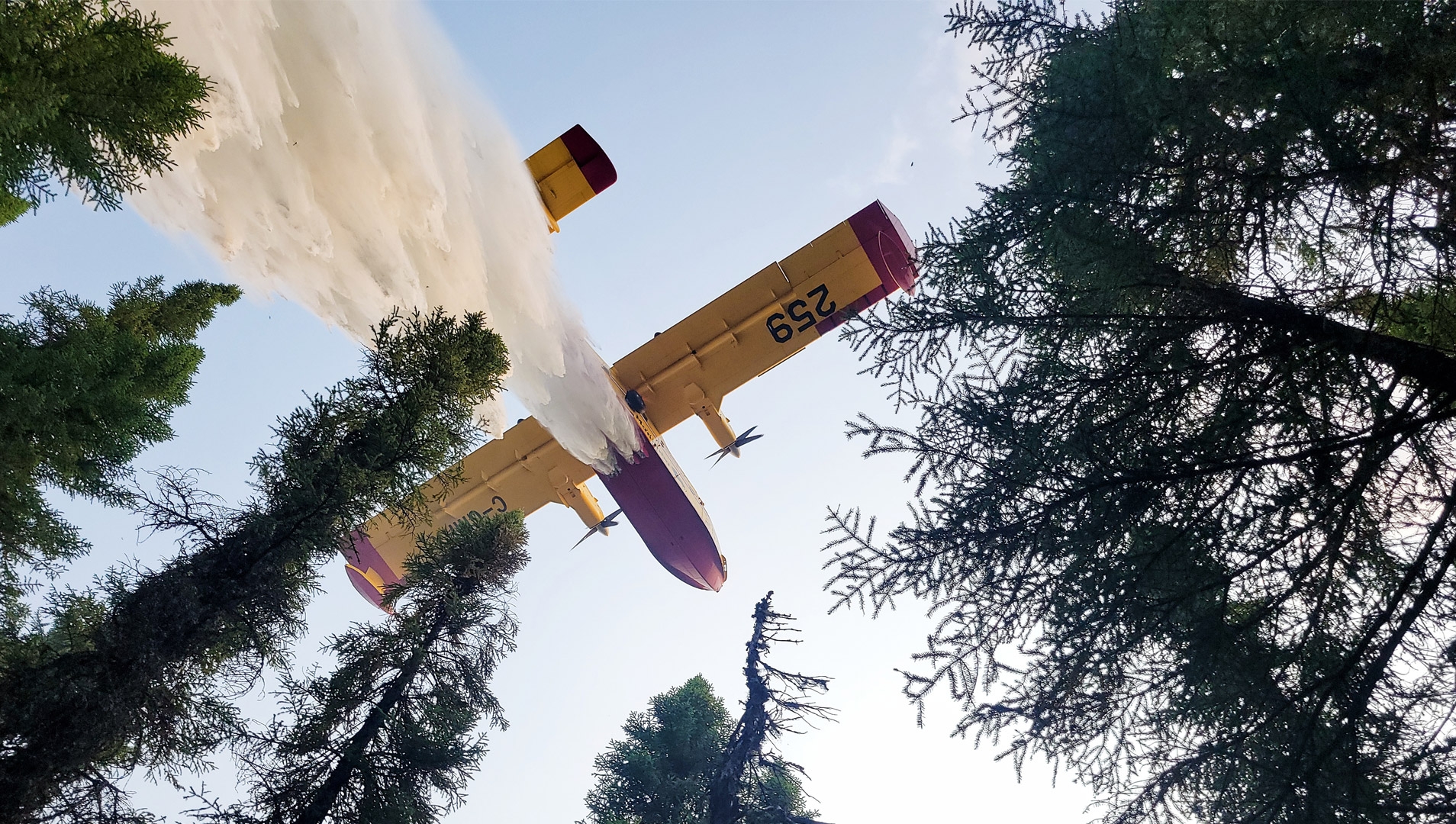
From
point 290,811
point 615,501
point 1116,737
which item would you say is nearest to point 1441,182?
point 1116,737

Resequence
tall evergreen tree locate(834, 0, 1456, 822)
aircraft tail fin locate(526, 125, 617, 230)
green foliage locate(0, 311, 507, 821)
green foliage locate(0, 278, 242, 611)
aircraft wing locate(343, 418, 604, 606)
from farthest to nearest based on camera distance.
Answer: aircraft wing locate(343, 418, 604, 606) < aircraft tail fin locate(526, 125, 617, 230) < green foliage locate(0, 278, 242, 611) < green foliage locate(0, 311, 507, 821) < tall evergreen tree locate(834, 0, 1456, 822)

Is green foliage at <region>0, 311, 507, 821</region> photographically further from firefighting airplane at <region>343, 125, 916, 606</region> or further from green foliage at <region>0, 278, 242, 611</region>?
firefighting airplane at <region>343, 125, 916, 606</region>

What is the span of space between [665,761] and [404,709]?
20.2 ft

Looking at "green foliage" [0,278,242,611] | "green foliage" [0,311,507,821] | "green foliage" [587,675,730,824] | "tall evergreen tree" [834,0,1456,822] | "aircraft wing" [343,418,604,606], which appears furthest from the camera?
"aircraft wing" [343,418,604,606]

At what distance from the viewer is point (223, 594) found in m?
5.80

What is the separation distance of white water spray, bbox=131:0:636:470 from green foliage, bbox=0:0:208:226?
0.40m

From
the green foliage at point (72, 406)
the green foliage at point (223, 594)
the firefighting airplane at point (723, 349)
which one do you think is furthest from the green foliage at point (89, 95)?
the firefighting airplane at point (723, 349)

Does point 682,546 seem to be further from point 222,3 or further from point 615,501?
point 222,3

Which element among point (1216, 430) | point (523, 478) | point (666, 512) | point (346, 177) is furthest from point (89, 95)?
point (523, 478)

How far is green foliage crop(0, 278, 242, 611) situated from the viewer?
6.93 meters

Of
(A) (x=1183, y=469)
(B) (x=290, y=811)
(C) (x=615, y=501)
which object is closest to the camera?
(A) (x=1183, y=469)

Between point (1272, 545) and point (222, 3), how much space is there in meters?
7.02

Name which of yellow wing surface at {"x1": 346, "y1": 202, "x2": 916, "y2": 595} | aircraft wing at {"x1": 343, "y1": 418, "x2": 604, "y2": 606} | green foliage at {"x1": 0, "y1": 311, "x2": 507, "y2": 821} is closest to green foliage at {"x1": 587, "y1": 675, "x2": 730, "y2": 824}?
aircraft wing at {"x1": 343, "y1": 418, "x2": 604, "y2": 606}

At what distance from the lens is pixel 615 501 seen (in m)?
12.1
